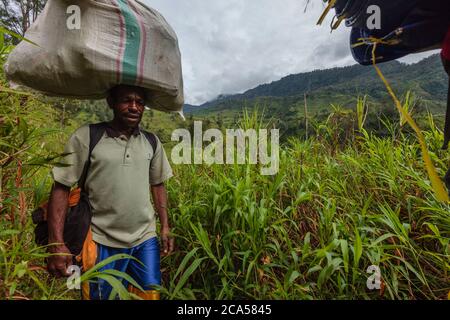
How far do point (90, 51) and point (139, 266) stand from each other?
124 cm

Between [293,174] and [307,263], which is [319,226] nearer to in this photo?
[307,263]

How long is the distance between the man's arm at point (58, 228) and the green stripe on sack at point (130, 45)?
2.29 ft

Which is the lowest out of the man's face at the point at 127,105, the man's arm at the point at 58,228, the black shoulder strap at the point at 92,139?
the man's arm at the point at 58,228

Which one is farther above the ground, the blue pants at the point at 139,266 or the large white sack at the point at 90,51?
the large white sack at the point at 90,51

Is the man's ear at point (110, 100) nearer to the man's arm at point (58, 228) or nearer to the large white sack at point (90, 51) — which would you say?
the large white sack at point (90, 51)

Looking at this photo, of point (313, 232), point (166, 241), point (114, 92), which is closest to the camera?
point (114, 92)

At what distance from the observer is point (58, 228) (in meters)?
1.32

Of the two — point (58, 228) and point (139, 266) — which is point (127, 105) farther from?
point (139, 266)

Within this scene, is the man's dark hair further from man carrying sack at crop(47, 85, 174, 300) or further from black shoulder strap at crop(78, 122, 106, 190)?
black shoulder strap at crop(78, 122, 106, 190)

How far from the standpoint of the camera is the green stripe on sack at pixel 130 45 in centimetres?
145

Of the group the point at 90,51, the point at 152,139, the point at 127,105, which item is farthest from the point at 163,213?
the point at 90,51

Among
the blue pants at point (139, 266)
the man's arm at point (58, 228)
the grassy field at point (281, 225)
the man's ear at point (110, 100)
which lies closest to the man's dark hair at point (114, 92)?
the man's ear at point (110, 100)

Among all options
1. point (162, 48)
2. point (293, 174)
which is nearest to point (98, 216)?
point (162, 48)
